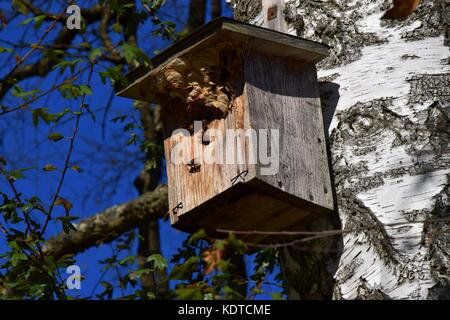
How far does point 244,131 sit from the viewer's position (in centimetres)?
393

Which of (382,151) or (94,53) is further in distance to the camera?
(94,53)

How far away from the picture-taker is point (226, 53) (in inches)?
159

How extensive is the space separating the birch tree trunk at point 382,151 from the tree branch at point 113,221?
2448mm

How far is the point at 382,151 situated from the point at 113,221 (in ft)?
10.0

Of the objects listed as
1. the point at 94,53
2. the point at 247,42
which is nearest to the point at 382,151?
the point at 247,42

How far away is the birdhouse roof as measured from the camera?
3.95 metres

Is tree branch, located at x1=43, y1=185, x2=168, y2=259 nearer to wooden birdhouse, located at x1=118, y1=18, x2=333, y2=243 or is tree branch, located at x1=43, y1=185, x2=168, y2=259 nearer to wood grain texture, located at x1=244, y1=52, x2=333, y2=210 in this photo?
wooden birdhouse, located at x1=118, y1=18, x2=333, y2=243

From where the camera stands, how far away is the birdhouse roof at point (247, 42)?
395 centimetres

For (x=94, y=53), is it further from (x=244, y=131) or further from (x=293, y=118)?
(x=293, y=118)

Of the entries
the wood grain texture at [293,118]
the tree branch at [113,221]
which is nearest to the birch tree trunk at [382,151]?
the wood grain texture at [293,118]
